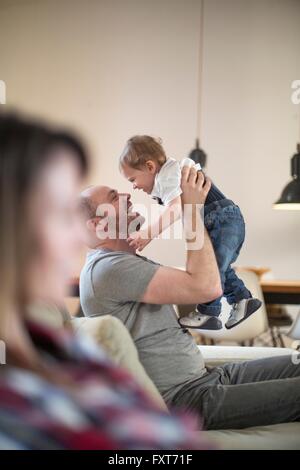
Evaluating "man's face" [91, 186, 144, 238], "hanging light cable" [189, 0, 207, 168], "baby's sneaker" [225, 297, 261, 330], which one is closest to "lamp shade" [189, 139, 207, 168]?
"hanging light cable" [189, 0, 207, 168]

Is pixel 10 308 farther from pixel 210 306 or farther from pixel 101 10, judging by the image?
pixel 101 10

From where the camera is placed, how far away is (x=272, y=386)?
78cm

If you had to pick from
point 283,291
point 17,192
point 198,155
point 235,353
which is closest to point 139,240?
point 198,155

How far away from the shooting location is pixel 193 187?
0.78 metres

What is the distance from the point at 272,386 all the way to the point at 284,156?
0.41m

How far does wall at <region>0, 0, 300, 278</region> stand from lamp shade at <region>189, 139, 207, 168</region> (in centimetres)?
2

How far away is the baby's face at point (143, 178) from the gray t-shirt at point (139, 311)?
98 millimetres

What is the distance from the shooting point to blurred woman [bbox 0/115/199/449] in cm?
38

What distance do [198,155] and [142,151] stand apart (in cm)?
10

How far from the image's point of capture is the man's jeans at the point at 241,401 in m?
0.75

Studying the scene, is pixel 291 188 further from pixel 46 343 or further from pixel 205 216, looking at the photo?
pixel 46 343

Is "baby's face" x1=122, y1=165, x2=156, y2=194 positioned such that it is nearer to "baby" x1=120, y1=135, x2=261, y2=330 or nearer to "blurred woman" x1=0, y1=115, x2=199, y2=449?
"baby" x1=120, y1=135, x2=261, y2=330
